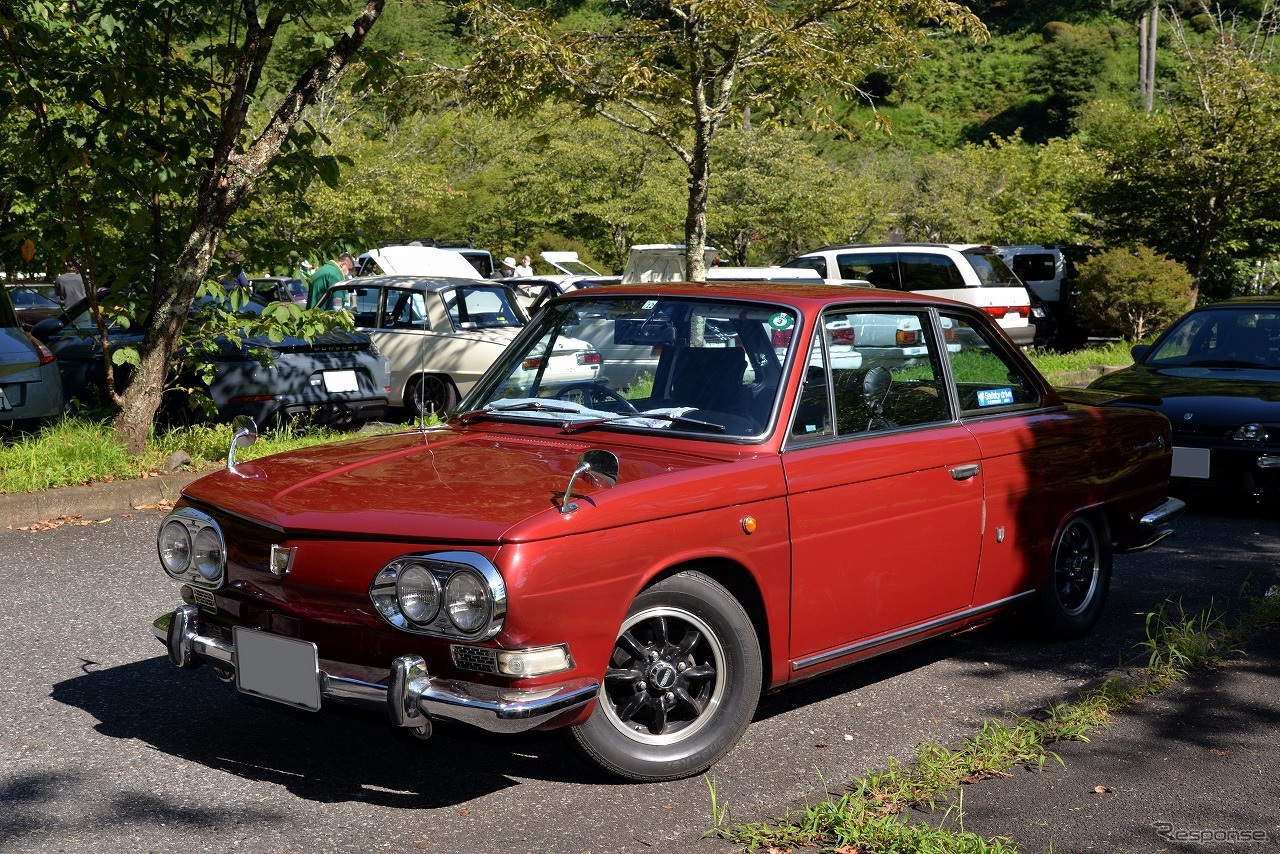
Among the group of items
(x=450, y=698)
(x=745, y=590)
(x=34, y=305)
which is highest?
(x=34, y=305)

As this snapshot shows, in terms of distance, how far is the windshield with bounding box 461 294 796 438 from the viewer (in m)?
4.37

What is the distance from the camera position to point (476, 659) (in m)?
3.43

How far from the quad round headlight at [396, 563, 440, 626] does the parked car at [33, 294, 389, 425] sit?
22.4 ft

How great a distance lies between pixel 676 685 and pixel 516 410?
4.48 feet

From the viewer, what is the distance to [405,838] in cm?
353

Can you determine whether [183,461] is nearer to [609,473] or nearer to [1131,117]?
[609,473]

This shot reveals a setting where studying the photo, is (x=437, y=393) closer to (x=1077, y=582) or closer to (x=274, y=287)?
(x=274, y=287)

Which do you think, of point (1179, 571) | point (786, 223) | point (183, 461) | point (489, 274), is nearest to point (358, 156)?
point (489, 274)

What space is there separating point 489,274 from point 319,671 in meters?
25.5

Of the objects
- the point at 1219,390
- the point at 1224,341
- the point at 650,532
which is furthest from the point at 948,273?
the point at 650,532

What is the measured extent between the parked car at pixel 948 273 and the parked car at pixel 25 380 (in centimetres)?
1224

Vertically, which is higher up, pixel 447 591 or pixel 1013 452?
pixel 1013 452

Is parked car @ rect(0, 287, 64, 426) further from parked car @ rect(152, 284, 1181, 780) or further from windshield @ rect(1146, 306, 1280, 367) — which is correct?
windshield @ rect(1146, 306, 1280, 367)

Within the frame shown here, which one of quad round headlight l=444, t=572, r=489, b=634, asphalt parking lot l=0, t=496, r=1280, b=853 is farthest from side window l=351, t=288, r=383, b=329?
quad round headlight l=444, t=572, r=489, b=634
